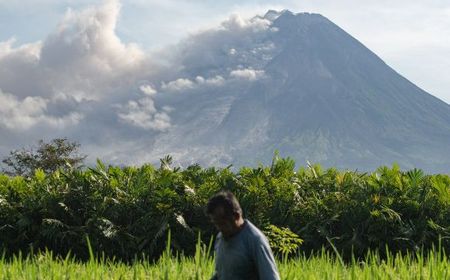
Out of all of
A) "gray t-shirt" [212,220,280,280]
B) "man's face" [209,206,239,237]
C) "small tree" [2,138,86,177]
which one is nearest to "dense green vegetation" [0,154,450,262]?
"gray t-shirt" [212,220,280,280]

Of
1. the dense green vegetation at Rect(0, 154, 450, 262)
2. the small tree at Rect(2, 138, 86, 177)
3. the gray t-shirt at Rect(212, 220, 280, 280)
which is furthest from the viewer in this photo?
the small tree at Rect(2, 138, 86, 177)

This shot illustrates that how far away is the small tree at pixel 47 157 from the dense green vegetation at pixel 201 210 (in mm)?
36915

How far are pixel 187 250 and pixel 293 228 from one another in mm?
2011

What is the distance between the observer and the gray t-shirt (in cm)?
488

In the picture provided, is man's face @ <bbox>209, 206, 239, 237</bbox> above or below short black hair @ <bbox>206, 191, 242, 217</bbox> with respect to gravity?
below

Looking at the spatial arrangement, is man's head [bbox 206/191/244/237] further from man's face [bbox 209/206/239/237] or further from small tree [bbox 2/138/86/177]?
small tree [bbox 2/138/86/177]

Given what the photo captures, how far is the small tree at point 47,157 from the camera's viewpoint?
5031 cm

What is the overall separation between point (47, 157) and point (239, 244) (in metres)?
47.4

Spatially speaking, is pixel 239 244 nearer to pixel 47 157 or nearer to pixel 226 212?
pixel 226 212

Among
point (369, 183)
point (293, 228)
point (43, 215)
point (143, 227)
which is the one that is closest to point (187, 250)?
point (143, 227)

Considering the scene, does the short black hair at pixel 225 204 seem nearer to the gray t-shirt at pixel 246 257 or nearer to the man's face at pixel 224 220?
the man's face at pixel 224 220

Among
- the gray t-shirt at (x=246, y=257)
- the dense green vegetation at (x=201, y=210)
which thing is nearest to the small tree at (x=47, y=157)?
the dense green vegetation at (x=201, y=210)

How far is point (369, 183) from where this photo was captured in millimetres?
13297

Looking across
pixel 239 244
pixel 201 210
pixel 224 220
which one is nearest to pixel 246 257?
pixel 239 244
